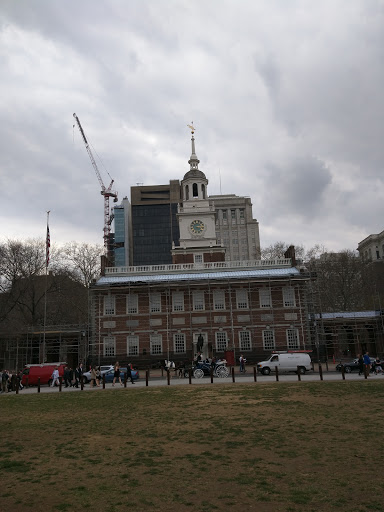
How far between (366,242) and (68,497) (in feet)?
381

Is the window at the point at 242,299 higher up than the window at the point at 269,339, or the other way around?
the window at the point at 242,299

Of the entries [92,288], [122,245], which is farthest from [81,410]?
[122,245]

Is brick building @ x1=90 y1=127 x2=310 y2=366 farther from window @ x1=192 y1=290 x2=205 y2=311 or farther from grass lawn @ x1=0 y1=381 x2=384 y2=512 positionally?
grass lawn @ x1=0 y1=381 x2=384 y2=512

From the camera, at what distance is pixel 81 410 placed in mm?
17266

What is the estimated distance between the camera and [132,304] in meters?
44.8

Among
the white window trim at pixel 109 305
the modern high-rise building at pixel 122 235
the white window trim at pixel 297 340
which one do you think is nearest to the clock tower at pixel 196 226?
the white window trim at pixel 109 305

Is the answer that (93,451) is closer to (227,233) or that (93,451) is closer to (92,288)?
(92,288)

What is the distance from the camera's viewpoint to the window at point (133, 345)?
43.9 meters

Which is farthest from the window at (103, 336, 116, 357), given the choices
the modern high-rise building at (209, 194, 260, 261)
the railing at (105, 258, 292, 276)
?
the modern high-rise building at (209, 194, 260, 261)

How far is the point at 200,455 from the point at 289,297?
117 feet

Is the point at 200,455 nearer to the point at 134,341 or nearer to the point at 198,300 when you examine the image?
the point at 134,341

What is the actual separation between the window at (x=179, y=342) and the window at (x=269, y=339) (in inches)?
320

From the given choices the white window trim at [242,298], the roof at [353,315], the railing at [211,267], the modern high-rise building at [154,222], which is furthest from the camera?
the modern high-rise building at [154,222]

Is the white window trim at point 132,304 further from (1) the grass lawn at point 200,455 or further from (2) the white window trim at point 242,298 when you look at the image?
(1) the grass lawn at point 200,455
